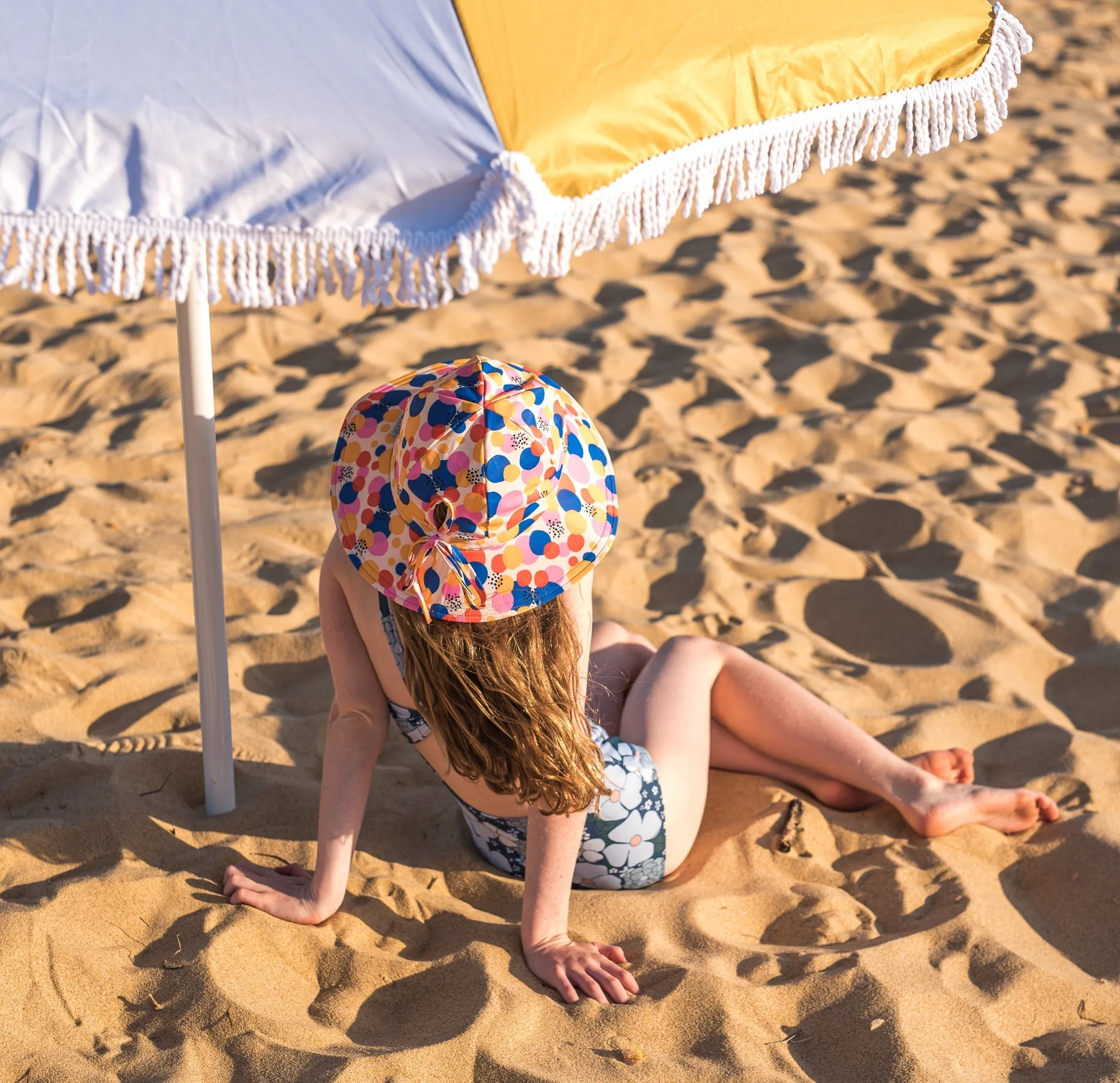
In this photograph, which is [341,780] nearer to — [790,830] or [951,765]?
[790,830]

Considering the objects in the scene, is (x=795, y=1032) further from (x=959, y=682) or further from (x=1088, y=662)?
(x=1088, y=662)

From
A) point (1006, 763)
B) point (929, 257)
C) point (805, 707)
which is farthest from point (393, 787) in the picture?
point (929, 257)

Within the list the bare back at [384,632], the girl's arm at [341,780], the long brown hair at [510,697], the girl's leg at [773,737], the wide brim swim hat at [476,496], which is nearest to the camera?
the wide brim swim hat at [476,496]

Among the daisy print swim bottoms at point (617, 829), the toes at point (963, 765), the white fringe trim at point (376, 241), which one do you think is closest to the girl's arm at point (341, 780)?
the daisy print swim bottoms at point (617, 829)

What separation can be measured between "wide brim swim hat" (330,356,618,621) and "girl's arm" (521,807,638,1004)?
45cm

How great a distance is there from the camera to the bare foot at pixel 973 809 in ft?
7.64

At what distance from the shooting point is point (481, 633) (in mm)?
1772

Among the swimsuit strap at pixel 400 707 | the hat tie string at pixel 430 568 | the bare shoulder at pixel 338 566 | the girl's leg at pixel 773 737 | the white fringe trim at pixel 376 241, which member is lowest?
the girl's leg at pixel 773 737

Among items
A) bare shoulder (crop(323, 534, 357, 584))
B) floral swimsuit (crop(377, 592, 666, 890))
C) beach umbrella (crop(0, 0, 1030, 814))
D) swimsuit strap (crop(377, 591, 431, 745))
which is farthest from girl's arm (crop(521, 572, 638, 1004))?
beach umbrella (crop(0, 0, 1030, 814))

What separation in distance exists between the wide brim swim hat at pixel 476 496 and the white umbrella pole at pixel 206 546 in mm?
429

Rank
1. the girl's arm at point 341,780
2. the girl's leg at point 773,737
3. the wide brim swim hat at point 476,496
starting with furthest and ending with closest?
the girl's leg at point 773,737, the girl's arm at point 341,780, the wide brim swim hat at point 476,496

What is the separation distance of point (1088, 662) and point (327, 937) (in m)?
1.89

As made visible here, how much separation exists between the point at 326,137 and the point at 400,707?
0.98 metres

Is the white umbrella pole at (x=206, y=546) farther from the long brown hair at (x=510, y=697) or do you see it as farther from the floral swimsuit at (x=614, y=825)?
the long brown hair at (x=510, y=697)
